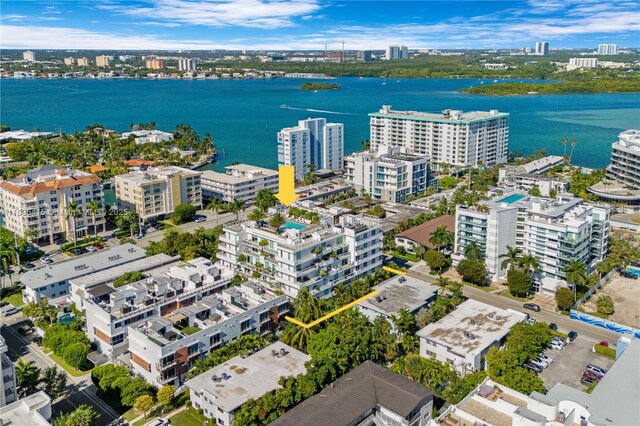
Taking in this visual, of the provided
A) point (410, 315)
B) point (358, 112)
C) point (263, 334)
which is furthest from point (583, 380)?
point (358, 112)

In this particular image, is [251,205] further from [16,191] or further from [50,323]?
[50,323]

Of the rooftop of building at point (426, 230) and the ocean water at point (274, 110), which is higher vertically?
the ocean water at point (274, 110)

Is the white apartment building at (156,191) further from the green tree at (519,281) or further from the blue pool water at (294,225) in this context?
the green tree at (519,281)

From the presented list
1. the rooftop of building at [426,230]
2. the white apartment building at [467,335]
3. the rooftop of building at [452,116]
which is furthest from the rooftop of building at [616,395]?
the rooftop of building at [452,116]

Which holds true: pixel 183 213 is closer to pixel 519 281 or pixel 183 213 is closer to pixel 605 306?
pixel 519 281

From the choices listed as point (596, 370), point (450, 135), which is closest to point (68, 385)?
point (596, 370)

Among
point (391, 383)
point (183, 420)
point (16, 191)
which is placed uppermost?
point (16, 191)
